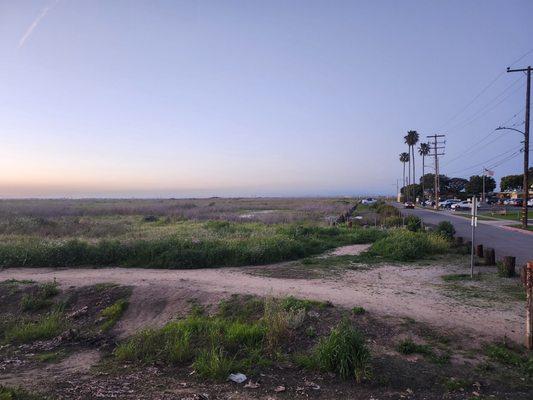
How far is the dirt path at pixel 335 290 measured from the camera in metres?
8.34

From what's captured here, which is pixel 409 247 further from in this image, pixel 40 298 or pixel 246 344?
pixel 40 298

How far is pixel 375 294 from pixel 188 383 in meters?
5.47

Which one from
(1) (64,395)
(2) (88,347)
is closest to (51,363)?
(2) (88,347)

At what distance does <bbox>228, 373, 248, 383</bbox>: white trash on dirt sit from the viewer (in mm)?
6254

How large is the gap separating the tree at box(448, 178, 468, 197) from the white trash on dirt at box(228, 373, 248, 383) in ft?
414

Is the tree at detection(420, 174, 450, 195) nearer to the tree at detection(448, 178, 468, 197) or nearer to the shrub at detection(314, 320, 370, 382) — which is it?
the tree at detection(448, 178, 468, 197)

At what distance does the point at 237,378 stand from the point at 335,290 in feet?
16.1

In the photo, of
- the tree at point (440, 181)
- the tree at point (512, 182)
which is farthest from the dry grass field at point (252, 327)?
the tree at point (440, 181)

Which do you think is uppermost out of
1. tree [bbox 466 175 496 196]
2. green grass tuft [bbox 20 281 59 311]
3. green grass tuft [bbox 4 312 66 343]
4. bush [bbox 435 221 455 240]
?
tree [bbox 466 175 496 196]

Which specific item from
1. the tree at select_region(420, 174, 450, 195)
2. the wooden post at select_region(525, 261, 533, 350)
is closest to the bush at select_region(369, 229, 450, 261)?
the wooden post at select_region(525, 261, 533, 350)

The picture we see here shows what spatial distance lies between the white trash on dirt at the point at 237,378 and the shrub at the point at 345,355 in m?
1.14

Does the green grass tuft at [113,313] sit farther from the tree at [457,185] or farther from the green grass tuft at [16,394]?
the tree at [457,185]

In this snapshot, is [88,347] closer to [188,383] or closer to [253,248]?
[188,383]

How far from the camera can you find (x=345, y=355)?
20.8 feet
